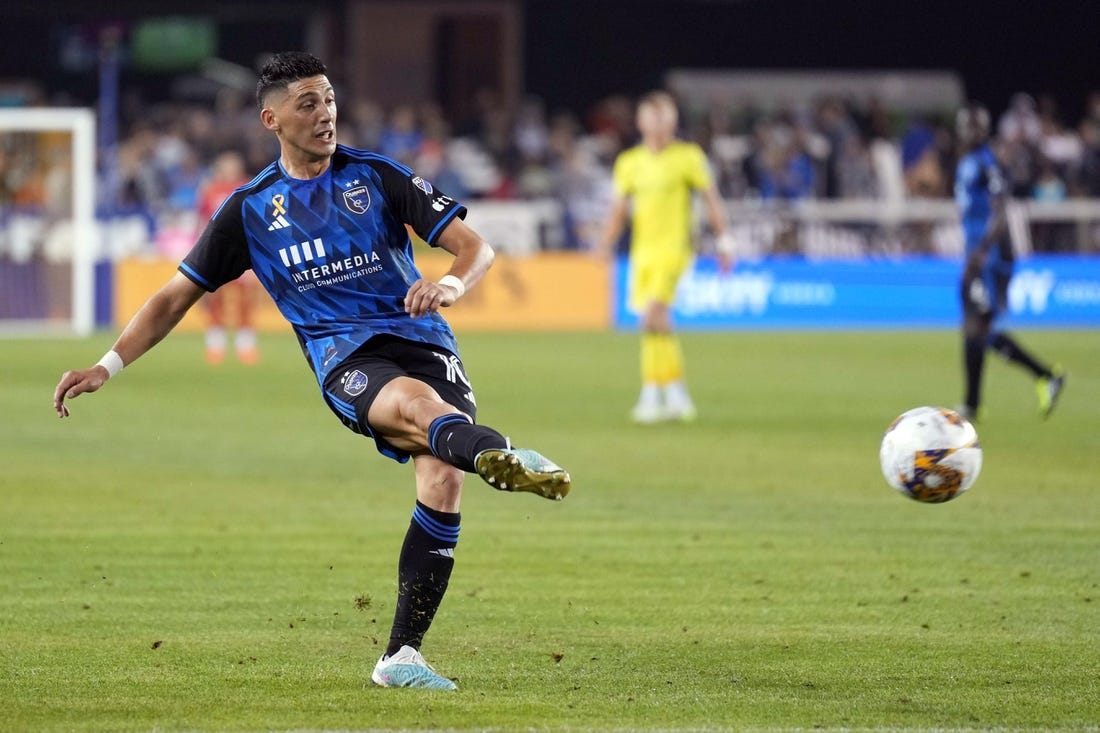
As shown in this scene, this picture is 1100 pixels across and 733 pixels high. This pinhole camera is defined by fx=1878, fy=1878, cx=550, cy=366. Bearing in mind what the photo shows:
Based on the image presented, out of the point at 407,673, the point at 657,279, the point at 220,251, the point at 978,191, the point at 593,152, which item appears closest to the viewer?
the point at 407,673

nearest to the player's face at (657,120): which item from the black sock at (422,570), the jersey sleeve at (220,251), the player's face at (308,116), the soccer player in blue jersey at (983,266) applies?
the soccer player in blue jersey at (983,266)

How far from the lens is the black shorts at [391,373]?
19.4 feet

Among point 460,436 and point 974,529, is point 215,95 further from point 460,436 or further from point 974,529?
point 460,436

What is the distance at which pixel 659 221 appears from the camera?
50.8 feet

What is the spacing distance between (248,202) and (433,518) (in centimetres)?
122

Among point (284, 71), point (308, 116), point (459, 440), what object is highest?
point (284, 71)

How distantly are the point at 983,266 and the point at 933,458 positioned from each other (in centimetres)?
818

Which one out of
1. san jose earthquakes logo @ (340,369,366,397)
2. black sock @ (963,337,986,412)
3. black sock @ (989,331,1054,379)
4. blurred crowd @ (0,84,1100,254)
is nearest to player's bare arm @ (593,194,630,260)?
black sock @ (963,337,986,412)

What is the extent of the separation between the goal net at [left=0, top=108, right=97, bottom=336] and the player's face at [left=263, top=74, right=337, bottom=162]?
1972 centimetres

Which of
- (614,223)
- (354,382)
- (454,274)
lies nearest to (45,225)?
A: (614,223)

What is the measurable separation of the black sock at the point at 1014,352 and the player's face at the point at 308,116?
9.76 metres

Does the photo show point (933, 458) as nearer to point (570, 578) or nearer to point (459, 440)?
point (570, 578)

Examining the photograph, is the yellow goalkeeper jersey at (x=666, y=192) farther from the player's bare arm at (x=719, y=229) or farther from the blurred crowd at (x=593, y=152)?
the blurred crowd at (x=593, y=152)

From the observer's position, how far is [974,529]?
9734 millimetres
